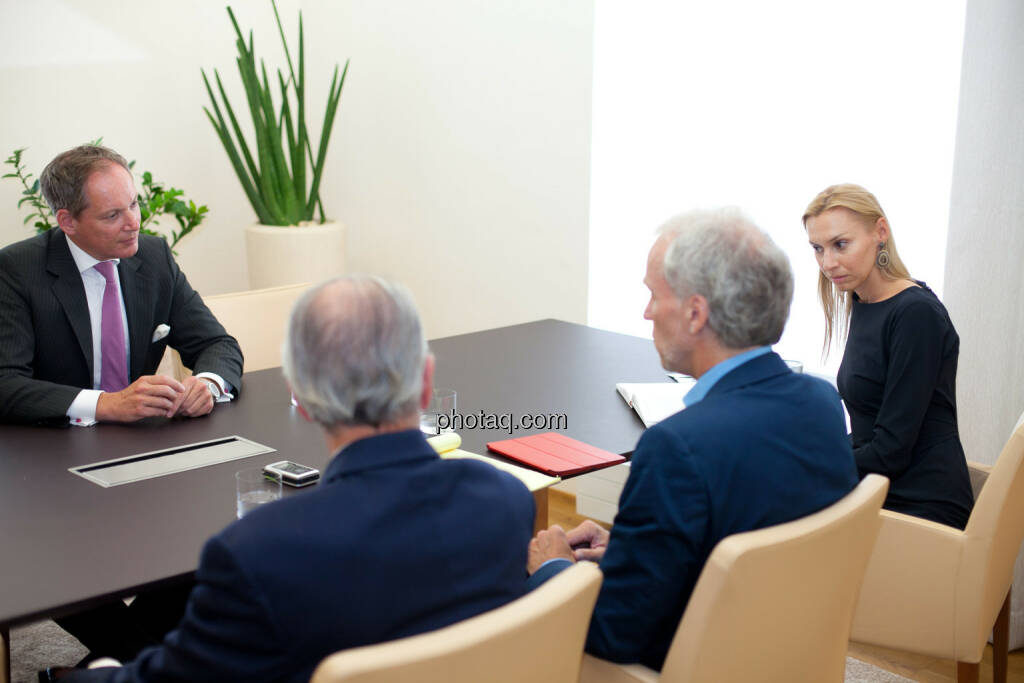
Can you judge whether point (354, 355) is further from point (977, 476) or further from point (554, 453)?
point (977, 476)

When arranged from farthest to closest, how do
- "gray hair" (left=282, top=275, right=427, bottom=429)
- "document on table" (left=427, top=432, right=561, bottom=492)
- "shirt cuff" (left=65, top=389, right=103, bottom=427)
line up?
"shirt cuff" (left=65, top=389, right=103, bottom=427) < "document on table" (left=427, top=432, right=561, bottom=492) < "gray hair" (left=282, top=275, right=427, bottom=429)

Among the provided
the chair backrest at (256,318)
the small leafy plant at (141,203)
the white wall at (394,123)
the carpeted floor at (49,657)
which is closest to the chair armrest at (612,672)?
the carpeted floor at (49,657)

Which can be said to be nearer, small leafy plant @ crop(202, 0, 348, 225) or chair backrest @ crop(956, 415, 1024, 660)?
chair backrest @ crop(956, 415, 1024, 660)

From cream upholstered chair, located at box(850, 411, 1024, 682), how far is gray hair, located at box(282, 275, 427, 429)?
4.64ft

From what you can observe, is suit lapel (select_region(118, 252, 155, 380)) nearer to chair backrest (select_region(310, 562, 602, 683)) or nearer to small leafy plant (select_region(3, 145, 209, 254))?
small leafy plant (select_region(3, 145, 209, 254))

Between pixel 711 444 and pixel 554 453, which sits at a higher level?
pixel 711 444

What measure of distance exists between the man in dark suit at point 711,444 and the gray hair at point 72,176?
1.69m

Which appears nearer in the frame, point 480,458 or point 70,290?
point 480,458

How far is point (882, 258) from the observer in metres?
2.46

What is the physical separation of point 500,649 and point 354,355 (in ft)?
1.26

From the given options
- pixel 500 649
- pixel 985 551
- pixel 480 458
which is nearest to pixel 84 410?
pixel 480 458

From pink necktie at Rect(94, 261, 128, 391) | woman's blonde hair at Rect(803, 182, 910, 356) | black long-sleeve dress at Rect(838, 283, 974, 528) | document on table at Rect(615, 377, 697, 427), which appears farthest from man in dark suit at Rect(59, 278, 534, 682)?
pink necktie at Rect(94, 261, 128, 391)

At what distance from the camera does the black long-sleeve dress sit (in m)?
2.35

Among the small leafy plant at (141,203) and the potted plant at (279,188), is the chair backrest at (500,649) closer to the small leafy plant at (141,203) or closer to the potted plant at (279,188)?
the small leafy plant at (141,203)
